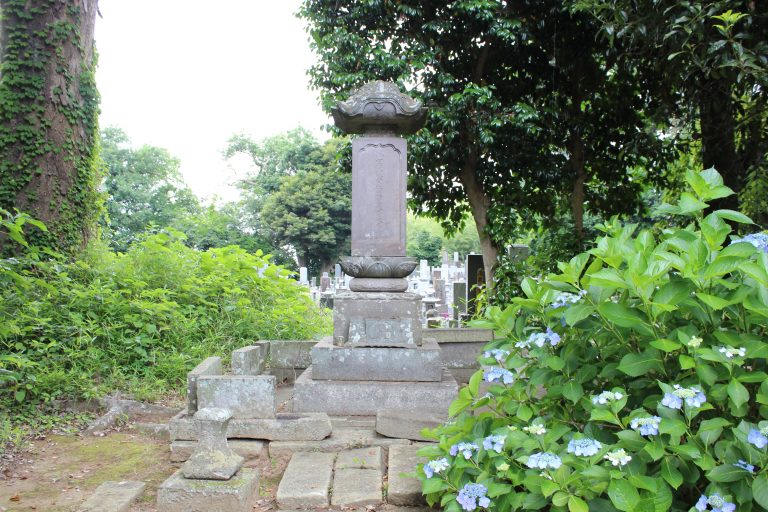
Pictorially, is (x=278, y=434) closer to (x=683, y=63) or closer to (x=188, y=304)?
(x=188, y=304)

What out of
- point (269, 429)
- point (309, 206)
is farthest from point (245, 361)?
point (309, 206)

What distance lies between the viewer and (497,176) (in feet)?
33.4

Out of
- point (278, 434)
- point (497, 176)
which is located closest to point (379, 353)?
point (278, 434)

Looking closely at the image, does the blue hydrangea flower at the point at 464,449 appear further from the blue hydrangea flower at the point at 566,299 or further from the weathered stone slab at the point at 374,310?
the weathered stone slab at the point at 374,310

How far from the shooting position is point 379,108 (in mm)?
5074

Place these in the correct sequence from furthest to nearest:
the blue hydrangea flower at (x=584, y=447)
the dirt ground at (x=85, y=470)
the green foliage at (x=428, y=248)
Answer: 1. the green foliage at (x=428, y=248)
2. the dirt ground at (x=85, y=470)
3. the blue hydrangea flower at (x=584, y=447)

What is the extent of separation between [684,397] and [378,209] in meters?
3.49

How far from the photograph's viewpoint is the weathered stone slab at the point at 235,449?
3689mm

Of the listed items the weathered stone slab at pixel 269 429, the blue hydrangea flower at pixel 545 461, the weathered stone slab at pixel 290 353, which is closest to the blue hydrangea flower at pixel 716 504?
the blue hydrangea flower at pixel 545 461

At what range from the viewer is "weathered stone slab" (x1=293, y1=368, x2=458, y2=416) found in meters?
4.52

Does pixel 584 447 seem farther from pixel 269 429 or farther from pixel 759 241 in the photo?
pixel 269 429

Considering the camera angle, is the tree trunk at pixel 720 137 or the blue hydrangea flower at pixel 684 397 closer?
the blue hydrangea flower at pixel 684 397

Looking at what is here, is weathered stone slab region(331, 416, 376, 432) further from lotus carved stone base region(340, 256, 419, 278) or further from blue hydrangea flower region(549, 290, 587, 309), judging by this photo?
blue hydrangea flower region(549, 290, 587, 309)

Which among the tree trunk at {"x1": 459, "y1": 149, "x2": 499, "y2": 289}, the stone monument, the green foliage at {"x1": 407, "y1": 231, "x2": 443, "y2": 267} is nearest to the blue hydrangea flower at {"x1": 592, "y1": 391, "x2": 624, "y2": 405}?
the stone monument
